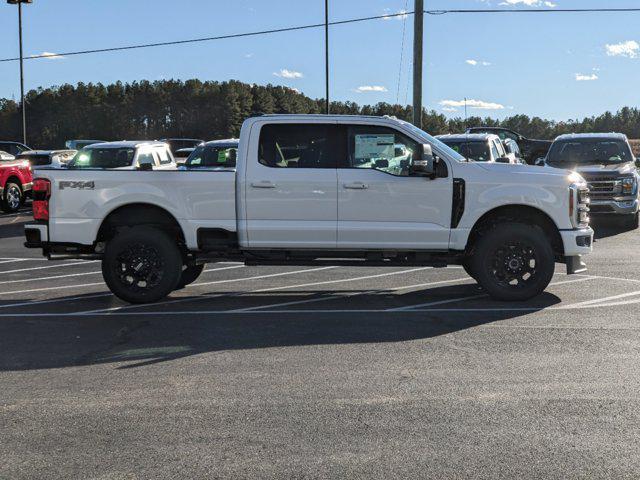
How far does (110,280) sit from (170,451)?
16.3 feet

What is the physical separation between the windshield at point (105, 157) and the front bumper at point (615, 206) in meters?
9.96

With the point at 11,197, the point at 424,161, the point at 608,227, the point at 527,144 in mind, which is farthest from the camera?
the point at 527,144

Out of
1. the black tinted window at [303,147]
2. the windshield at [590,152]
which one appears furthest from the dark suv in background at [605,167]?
the black tinted window at [303,147]

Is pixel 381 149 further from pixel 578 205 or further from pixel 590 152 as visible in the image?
pixel 590 152

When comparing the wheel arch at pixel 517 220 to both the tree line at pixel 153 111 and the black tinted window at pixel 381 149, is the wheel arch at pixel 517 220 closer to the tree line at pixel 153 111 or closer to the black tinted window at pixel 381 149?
the black tinted window at pixel 381 149

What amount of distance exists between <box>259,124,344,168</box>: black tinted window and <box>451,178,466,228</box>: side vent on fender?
131cm

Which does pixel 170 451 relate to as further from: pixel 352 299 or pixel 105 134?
pixel 105 134

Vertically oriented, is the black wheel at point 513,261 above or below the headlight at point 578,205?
below

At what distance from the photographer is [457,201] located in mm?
8883

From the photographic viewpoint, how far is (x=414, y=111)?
73.6 feet

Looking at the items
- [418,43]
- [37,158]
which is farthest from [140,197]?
[37,158]

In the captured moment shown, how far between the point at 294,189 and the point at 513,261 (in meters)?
2.57

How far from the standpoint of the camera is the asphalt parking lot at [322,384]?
14.1ft

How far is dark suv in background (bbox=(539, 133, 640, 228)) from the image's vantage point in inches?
653
